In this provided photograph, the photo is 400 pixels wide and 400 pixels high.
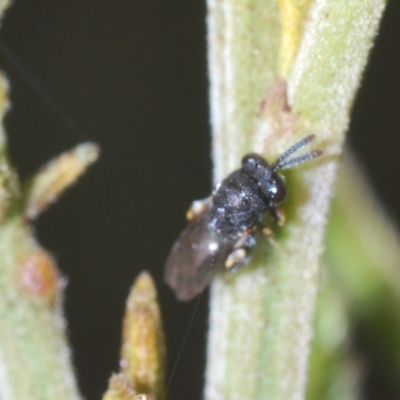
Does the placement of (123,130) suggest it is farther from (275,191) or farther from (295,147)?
(295,147)

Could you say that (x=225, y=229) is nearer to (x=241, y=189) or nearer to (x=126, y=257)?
(x=241, y=189)

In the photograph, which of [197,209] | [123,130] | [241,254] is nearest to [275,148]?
[241,254]

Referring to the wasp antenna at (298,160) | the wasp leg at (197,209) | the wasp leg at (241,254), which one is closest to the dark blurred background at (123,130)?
the wasp leg at (197,209)

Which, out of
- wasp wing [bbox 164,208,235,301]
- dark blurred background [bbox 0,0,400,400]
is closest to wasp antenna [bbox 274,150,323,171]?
wasp wing [bbox 164,208,235,301]

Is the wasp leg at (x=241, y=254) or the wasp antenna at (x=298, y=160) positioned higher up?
the wasp antenna at (x=298, y=160)

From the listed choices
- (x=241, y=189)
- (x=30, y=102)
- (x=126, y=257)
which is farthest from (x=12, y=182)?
(x=30, y=102)

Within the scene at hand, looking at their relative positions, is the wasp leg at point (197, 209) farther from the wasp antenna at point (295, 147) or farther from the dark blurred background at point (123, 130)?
the dark blurred background at point (123, 130)

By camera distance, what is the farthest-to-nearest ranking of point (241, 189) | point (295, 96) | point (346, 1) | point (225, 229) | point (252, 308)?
point (225, 229) < point (241, 189) < point (252, 308) < point (295, 96) < point (346, 1)
